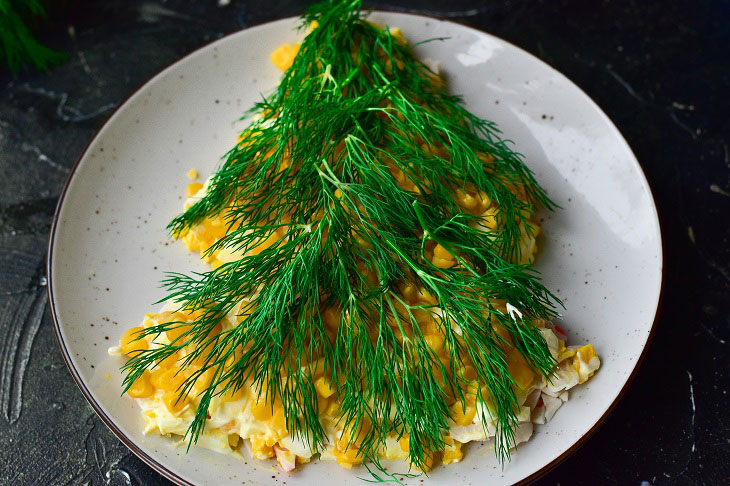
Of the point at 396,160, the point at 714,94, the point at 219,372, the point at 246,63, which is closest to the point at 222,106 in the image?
the point at 246,63

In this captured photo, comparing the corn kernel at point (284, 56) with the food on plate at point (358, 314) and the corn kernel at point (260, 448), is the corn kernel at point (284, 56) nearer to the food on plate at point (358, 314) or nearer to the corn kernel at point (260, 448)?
the food on plate at point (358, 314)

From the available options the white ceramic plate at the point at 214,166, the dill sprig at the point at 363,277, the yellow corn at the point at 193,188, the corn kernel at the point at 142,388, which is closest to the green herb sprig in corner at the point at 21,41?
the white ceramic plate at the point at 214,166

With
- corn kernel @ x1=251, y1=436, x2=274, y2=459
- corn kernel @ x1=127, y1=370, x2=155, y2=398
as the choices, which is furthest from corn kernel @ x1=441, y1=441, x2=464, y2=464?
corn kernel @ x1=127, y1=370, x2=155, y2=398

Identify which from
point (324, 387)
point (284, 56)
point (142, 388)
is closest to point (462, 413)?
point (324, 387)

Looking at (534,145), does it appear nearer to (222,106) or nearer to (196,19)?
(222,106)

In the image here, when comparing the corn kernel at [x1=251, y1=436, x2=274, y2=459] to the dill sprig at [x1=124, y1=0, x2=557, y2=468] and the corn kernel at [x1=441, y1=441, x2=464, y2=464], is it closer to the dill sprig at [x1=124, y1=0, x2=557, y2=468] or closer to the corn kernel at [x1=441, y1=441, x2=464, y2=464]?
the dill sprig at [x1=124, y1=0, x2=557, y2=468]

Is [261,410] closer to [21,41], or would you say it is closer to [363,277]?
[363,277]
